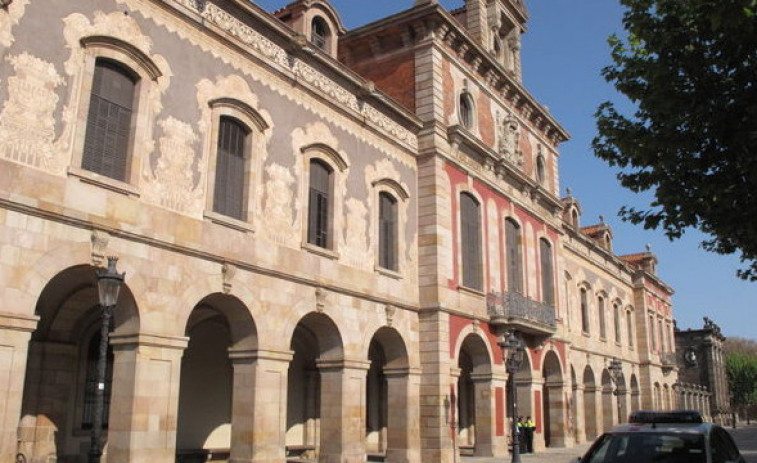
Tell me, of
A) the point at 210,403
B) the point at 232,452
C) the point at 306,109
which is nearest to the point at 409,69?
the point at 306,109

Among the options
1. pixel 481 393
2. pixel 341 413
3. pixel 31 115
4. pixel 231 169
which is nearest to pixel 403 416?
pixel 341 413

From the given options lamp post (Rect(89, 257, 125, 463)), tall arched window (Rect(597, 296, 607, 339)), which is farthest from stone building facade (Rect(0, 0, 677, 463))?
tall arched window (Rect(597, 296, 607, 339))

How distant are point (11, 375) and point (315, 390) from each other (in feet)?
38.7

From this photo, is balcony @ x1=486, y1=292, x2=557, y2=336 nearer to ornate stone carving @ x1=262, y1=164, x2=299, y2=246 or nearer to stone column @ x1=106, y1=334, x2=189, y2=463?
ornate stone carving @ x1=262, y1=164, x2=299, y2=246

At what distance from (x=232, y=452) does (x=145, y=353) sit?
358cm

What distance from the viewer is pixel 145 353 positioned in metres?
13.0

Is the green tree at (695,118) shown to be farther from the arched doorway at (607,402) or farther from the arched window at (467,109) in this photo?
the arched doorway at (607,402)

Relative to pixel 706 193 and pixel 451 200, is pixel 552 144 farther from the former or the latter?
pixel 706 193

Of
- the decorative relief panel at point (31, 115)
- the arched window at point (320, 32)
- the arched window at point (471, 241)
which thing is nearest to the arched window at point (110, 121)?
the decorative relief panel at point (31, 115)

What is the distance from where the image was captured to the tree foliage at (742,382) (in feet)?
270

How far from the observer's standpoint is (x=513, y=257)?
26984mm

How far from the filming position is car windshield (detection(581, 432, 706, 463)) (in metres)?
8.51

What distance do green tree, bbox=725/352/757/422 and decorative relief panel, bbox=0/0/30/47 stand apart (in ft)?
282

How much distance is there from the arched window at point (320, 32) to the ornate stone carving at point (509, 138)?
27.9 feet
